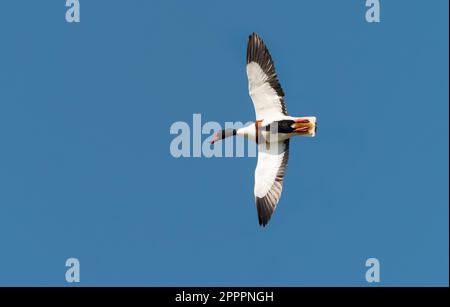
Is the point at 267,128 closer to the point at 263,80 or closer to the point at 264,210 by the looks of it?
the point at 263,80

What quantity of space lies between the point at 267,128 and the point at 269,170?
3.46 ft

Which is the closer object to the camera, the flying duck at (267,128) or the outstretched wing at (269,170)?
the flying duck at (267,128)

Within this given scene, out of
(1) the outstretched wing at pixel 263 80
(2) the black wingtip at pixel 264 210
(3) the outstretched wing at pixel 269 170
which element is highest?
(1) the outstretched wing at pixel 263 80

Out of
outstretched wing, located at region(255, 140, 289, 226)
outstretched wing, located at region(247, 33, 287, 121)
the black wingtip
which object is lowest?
the black wingtip

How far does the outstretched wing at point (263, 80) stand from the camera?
30203mm

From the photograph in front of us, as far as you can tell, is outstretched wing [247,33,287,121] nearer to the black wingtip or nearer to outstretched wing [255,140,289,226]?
outstretched wing [255,140,289,226]

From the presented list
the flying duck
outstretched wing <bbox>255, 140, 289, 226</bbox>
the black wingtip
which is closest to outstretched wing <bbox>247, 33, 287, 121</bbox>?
the flying duck

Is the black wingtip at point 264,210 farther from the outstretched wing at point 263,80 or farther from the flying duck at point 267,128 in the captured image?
the outstretched wing at point 263,80

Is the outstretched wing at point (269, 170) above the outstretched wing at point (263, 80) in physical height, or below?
below

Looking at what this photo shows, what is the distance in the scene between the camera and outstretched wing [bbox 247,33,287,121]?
30.2 m

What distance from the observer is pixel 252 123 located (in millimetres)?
30781

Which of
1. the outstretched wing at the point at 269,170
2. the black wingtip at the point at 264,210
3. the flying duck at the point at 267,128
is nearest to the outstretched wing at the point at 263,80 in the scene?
the flying duck at the point at 267,128
